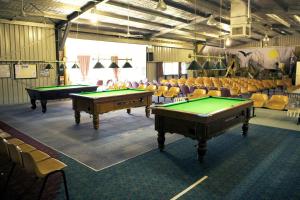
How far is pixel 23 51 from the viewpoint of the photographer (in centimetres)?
994

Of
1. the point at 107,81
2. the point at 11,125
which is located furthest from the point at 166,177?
the point at 107,81

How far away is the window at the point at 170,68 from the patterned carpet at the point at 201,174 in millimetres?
12603

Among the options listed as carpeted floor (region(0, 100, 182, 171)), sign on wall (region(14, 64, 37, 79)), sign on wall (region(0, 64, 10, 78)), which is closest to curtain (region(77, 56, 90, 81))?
sign on wall (region(14, 64, 37, 79))

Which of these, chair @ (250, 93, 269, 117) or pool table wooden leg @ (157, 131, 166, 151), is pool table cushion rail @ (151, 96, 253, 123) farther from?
chair @ (250, 93, 269, 117)

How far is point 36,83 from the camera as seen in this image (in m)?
10.6

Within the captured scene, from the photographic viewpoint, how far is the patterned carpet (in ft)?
10.1

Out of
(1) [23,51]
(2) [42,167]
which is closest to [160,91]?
(1) [23,51]

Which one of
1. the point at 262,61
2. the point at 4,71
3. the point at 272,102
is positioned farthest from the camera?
the point at 262,61

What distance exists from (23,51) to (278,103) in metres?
9.58

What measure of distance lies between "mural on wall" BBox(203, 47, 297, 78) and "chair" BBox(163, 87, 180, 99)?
308 inches

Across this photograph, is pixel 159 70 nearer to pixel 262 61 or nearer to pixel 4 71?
pixel 262 61

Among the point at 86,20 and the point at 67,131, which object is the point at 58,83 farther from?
the point at 67,131

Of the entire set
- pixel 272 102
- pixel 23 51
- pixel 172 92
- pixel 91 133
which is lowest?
pixel 91 133

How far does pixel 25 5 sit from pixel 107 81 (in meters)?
5.51
